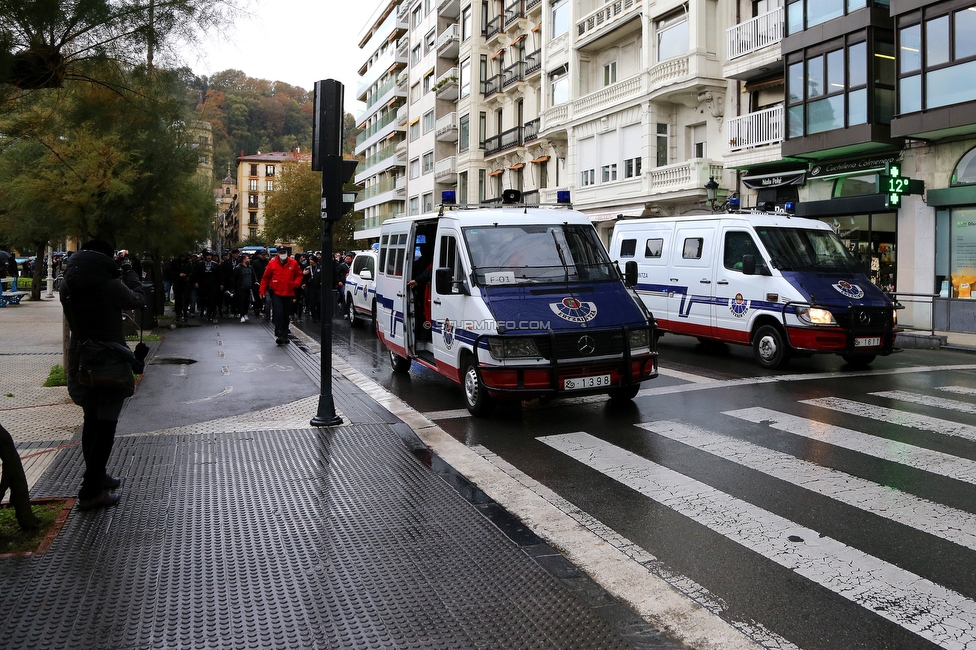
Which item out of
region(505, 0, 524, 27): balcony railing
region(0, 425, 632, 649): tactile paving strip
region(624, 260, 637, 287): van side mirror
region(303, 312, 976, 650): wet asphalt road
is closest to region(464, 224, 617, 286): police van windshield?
region(624, 260, 637, 287): van side mirror

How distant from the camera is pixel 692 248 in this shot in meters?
14.1

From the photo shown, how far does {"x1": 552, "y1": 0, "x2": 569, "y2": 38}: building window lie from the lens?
34.8 m

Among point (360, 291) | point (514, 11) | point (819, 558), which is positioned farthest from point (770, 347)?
point (514, 11)

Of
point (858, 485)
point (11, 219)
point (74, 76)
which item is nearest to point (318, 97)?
point (74, 76)

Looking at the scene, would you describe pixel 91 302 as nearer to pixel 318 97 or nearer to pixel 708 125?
pixel 318 97

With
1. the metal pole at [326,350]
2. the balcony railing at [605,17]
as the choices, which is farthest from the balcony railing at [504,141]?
the metal pole at [326,350]

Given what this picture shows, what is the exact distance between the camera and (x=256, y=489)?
6086 millimetres

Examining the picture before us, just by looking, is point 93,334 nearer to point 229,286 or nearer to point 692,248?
point 692,248

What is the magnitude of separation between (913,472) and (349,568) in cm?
449

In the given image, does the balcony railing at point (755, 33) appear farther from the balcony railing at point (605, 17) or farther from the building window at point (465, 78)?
the building window at point (465, 78)

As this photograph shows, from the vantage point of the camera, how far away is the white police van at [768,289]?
38.5ft

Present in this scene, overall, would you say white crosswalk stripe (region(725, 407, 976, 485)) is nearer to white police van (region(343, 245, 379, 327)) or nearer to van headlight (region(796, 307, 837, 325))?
van headlight (region(796, 307, 837, 325))

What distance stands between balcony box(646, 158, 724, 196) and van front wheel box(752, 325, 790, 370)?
14.2 metres

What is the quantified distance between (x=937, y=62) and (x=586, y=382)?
52.0 feet
